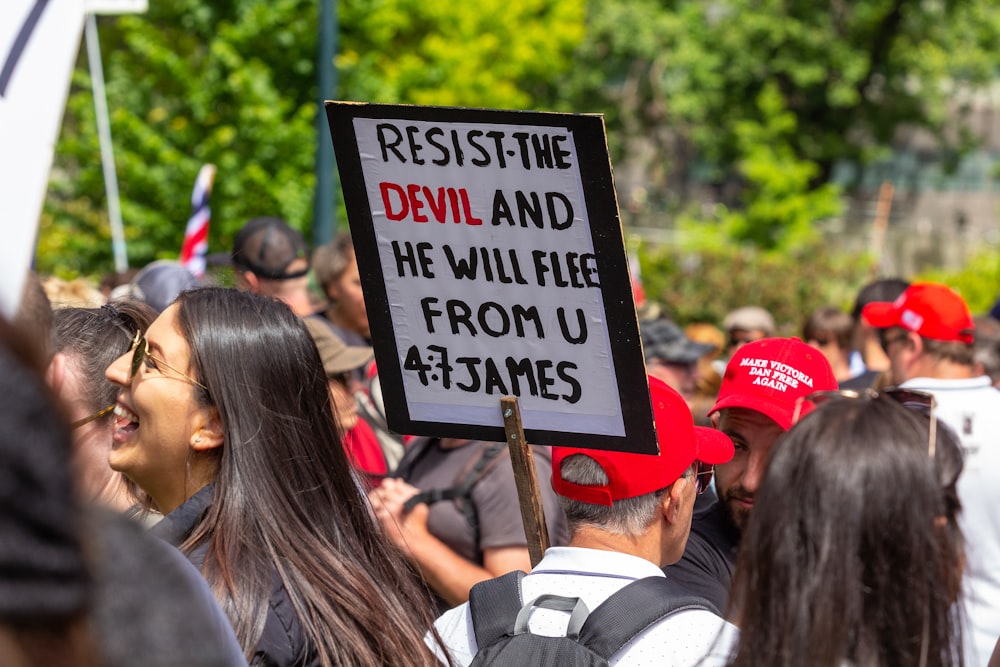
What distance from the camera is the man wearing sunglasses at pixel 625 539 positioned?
2377mm

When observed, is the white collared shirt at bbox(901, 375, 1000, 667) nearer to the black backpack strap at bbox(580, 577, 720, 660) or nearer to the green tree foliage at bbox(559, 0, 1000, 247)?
the black backpack strap at bbox(580, 577, 720, 660)

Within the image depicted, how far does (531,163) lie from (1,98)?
1038mm

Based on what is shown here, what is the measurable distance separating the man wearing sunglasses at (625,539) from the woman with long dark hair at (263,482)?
239 mm

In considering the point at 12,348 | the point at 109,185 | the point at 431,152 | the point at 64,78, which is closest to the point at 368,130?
the point at 431,152

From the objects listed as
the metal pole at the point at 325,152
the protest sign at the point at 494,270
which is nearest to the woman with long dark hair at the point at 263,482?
the protest sign at the point at 494,270

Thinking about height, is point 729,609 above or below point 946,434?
below

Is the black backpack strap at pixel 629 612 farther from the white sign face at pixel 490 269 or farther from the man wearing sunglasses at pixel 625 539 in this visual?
the white sign face at pixel 490 269

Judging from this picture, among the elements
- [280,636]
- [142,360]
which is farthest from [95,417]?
[280,636]

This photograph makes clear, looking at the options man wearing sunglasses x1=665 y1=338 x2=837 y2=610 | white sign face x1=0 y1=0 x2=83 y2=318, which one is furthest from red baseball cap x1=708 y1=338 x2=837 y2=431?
white sign face x1=0 y1=0 x2=83 y2=318

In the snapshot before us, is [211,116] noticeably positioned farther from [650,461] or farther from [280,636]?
[280,636]

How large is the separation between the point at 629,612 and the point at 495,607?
29 centimetres

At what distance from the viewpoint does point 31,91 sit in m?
2.38

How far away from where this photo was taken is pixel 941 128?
35.8 m

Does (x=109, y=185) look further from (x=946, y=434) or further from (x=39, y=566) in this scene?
(x=39, y=566)
